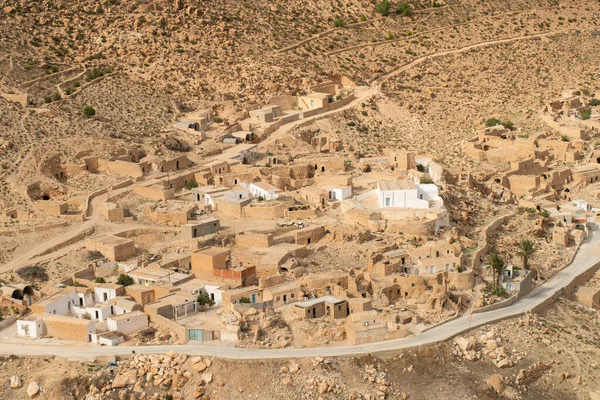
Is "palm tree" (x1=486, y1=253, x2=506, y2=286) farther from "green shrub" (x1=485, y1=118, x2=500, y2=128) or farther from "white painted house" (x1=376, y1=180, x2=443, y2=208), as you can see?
"green shrub" (x1=485, y1=118, x2=500, y2=128)

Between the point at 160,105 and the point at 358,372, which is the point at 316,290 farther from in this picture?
the point at 160,105

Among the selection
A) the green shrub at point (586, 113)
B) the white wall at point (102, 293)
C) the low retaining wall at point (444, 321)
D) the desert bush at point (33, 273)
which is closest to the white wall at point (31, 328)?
the white wall at point (102, 293)

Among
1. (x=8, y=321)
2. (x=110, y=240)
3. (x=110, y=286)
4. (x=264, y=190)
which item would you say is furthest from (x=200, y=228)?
(x=8, y=321)

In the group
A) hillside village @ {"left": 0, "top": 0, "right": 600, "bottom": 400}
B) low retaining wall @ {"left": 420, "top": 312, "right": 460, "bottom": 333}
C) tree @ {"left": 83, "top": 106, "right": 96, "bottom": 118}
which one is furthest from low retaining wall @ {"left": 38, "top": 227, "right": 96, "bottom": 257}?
low retaining wall @ {"left": 420, "top": 312, "right": 460, "bottom": 333}

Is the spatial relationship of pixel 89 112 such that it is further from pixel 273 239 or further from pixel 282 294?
pixel 282 294

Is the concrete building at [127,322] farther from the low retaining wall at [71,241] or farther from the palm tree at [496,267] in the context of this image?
the palm tree at [496,267]

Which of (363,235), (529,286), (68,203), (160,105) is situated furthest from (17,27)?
(529,286)
